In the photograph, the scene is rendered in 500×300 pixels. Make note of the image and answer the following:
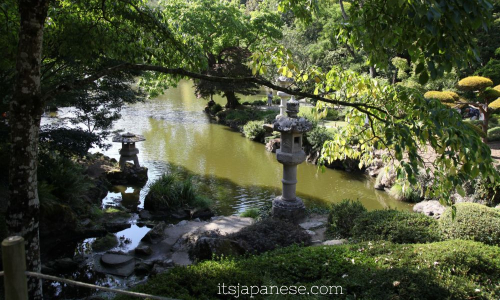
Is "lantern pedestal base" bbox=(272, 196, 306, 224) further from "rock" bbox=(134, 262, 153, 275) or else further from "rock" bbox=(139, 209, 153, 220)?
"rock" bbox=(134, 262, 153, 275)

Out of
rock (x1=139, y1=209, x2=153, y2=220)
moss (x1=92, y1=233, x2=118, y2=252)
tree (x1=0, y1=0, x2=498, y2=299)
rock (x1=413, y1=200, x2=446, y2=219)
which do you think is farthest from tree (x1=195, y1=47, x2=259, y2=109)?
tree (x1=0, y1=0, x2=498, y2=299)

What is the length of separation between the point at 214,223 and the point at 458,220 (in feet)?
14.6

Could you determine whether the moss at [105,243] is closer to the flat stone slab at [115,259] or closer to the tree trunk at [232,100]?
the flat stone slab at [115,259]

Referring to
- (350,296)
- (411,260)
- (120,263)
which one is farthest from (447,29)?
(120,263)

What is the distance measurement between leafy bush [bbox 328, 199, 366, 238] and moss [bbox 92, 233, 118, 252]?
3982mm

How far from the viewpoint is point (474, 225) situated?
5.44m

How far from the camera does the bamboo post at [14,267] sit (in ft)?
6.83

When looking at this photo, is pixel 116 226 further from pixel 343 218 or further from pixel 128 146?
pixel 343 218

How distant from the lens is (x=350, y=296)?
3.55 meters

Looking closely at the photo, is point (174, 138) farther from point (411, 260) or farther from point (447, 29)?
point (447, 29)

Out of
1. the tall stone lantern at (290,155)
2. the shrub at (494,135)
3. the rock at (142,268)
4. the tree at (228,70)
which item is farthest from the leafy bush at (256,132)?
the rock at (142,268)

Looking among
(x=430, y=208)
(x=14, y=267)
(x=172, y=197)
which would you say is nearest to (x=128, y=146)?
(x=172, y=197)

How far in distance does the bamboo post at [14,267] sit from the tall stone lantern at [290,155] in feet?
21.2

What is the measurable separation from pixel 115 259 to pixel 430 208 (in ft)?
23.7
